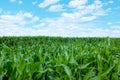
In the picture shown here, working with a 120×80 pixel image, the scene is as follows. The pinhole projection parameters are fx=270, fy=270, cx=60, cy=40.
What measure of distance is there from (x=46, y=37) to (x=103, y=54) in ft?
74.7

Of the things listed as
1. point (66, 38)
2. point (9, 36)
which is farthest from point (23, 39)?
point (66, 38)

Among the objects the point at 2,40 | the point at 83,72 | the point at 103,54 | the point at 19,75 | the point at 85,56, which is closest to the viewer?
the point at 19,75

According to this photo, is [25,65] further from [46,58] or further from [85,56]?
[85,56]

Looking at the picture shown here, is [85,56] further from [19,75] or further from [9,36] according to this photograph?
[9,36]

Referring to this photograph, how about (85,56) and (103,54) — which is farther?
(103,54)

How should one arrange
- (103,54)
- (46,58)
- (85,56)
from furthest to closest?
(103,54) → (85,56) → (46,58)

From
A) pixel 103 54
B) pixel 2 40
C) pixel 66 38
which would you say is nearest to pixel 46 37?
pixel 66 38

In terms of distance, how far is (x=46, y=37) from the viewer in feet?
85.3

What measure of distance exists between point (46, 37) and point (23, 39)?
2.35 metres

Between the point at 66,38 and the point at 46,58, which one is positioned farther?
the point at 66,38

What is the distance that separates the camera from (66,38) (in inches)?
1066

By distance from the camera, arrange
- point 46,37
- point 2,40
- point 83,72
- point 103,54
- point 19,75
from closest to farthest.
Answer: point 19,75
point 83,72
point 103,54
point 2,40
point 46,37

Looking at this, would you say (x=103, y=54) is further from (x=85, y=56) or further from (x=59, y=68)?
(x=59, y=68)

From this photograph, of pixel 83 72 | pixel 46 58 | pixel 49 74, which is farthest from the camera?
pixel 46 58
